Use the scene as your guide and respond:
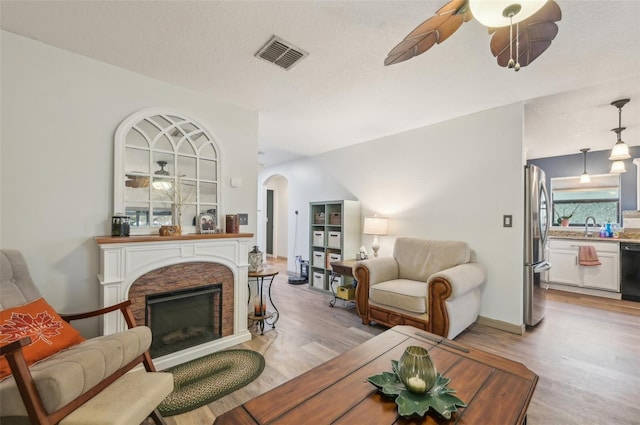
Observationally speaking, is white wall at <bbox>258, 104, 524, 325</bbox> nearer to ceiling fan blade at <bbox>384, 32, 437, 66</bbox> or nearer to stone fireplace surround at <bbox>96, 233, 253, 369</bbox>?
ceiling fan blade at <bbox>384, 32, 437, 66</bbox>

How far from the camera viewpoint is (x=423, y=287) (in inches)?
115

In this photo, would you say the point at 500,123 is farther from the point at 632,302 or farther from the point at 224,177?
the point at 632,302

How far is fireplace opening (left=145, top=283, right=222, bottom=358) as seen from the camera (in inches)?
89.5

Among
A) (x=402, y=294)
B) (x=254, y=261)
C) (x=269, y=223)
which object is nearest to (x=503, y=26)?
(x=402, y=294)

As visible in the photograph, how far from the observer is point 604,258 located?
13.8ft

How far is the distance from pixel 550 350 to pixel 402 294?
141cm

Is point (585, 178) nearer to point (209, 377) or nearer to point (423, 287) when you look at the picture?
point (423, 287)

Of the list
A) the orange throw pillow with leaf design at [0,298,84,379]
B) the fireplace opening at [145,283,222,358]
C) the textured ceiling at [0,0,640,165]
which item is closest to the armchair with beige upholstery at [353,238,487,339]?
the fireplace opening at [145,283,222,358]

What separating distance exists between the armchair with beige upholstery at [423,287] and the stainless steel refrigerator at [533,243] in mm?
447

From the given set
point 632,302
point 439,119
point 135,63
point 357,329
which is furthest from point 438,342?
point 632,302

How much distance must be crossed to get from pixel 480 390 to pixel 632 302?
15.3 ft

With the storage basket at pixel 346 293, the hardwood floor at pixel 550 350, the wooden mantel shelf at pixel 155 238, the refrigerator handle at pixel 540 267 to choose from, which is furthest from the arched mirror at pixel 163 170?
the refrigerator handle at pixel 540 267

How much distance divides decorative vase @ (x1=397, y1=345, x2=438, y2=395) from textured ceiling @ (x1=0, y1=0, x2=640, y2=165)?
1.93 m

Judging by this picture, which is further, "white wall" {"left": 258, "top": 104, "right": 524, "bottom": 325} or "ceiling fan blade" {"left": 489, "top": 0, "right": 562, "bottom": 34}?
"white wall" {"left": 258, "top": 104, "right": 524, "bottom": 325}
